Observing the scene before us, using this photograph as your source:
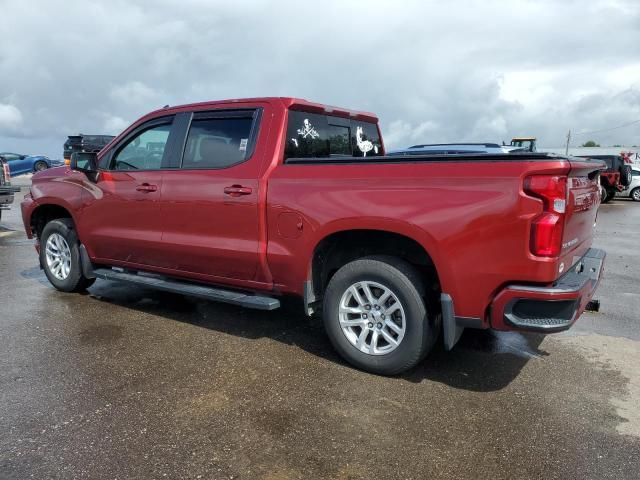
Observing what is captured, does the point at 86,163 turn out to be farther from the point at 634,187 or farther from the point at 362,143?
the point at 634,187

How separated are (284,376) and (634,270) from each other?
6.20m

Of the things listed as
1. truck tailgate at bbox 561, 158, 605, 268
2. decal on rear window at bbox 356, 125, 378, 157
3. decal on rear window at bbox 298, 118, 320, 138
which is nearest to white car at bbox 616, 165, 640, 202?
decal on rear window at bbox 356, 125, 378, 157

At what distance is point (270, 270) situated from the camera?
4297mm

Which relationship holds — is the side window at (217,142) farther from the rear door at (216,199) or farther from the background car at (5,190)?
the background car at (5,190)

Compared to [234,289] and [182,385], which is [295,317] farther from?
[182,385]

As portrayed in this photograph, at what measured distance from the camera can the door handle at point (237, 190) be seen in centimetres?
424

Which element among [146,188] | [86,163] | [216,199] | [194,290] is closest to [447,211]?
[216,199]

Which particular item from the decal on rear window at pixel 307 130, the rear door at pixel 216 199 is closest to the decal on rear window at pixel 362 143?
the decal on rear window at pixel 307 130

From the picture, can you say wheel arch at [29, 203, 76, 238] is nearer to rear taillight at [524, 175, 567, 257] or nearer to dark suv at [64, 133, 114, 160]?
rear taillight at [524, 175, 567, 257]

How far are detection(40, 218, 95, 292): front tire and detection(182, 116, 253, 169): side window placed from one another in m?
1.99

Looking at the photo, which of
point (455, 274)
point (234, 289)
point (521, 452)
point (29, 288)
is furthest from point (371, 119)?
point (29, 288)

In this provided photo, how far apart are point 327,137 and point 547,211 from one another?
223cm

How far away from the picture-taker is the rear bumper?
322 centimetres

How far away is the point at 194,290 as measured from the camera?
185 inches
